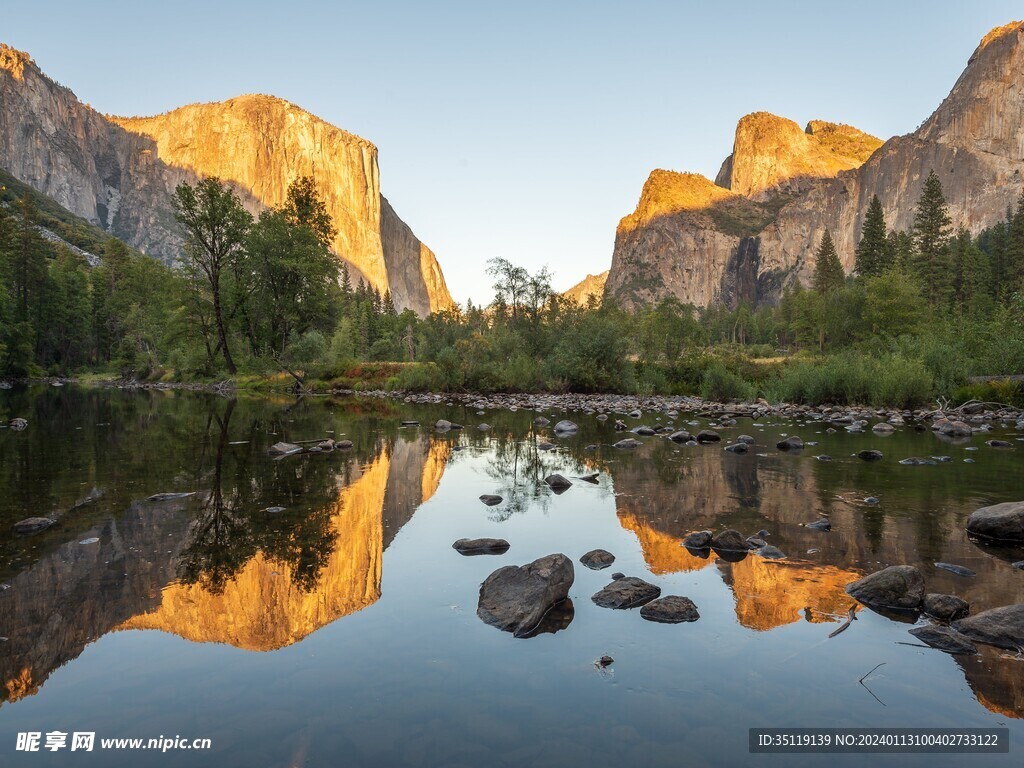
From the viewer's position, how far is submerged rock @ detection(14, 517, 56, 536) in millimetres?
6691

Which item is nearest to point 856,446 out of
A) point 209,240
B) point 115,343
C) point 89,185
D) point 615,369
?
point 615,369

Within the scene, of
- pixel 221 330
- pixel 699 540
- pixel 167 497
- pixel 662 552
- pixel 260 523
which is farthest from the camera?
pixel 221 330

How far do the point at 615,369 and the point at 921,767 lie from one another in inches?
1291

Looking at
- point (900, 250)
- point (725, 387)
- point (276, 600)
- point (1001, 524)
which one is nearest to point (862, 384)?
point (725, 387)

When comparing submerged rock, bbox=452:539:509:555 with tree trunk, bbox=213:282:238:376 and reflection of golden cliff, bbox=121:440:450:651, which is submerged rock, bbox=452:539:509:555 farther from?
tree trunk, bbox=213:282:238:376

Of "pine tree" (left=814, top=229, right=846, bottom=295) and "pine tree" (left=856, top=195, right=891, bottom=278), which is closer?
"pine tree" (left=856, top=195, right=891, bottom=278)

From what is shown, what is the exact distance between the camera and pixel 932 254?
63.1 meters

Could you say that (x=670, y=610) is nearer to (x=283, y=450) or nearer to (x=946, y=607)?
(x=946, y=607)

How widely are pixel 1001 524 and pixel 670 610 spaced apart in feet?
16.3

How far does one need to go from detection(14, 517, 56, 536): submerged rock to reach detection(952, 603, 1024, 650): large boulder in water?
9473 millimetres

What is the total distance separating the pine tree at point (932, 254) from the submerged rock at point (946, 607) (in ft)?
221

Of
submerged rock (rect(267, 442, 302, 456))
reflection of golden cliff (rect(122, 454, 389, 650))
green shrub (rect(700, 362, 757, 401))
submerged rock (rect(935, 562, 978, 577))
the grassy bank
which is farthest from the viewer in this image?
green shrub (rect(700, 362, 757, 401))

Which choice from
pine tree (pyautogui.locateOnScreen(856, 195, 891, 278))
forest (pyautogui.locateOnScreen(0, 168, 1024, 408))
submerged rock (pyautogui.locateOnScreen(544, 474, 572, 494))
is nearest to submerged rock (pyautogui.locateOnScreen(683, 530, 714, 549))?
submerged rock (pyautogui.locateOnScreen(544, 474, 572, 494))

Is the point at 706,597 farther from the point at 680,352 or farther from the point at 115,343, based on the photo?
the point at 115,343
